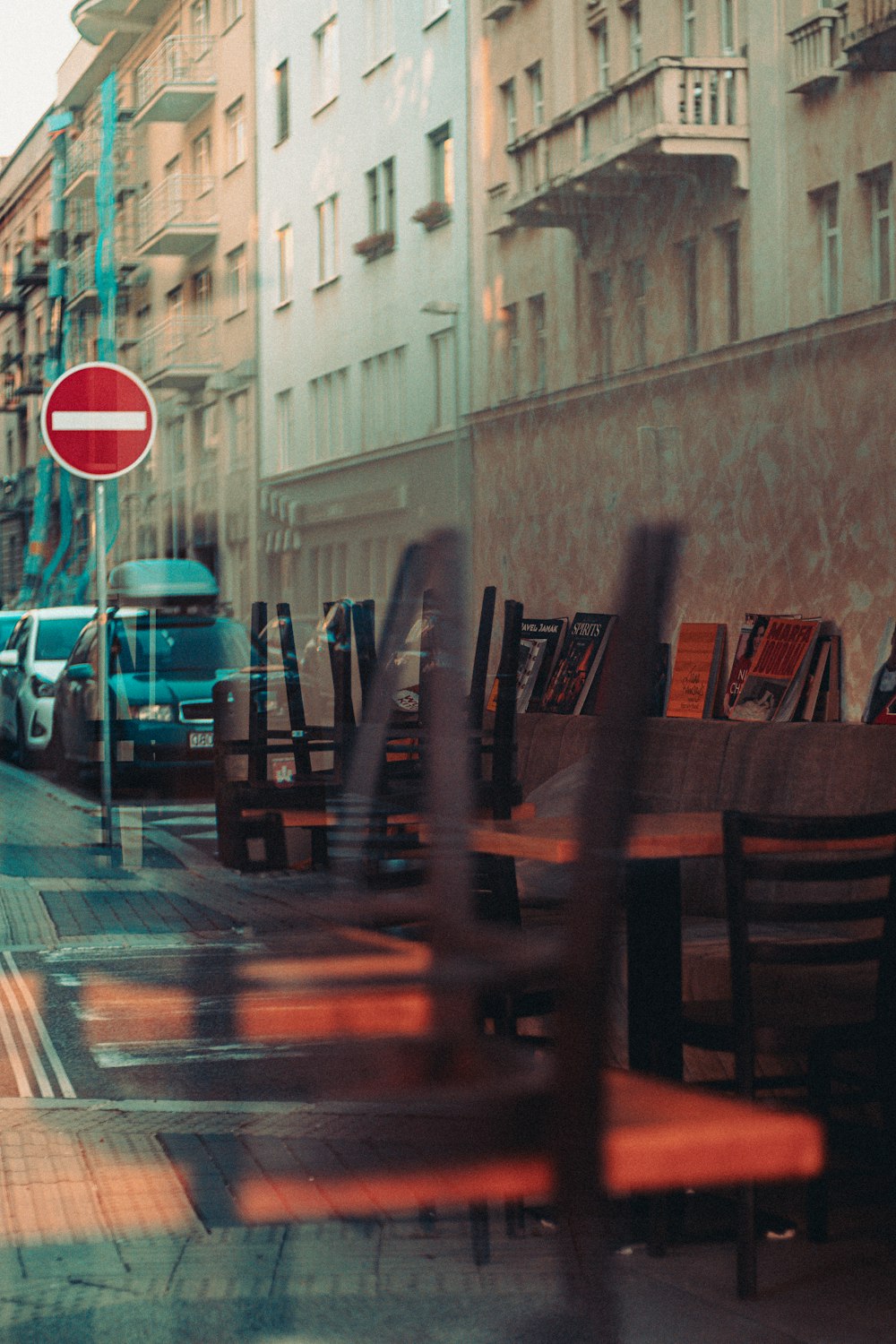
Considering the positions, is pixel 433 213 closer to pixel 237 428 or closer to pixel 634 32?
pixel 634 32

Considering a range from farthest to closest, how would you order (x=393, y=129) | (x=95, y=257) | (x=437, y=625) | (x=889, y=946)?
(x=95, y=257)
(x=393, y=129)
(x=889, y=946)
(x=437, y=625)

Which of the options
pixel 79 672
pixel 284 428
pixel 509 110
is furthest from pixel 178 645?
pixel 509 110

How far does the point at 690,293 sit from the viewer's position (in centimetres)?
696

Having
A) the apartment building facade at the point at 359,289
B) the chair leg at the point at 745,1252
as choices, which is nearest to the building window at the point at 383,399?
the apartment building facade at the point at 359,289

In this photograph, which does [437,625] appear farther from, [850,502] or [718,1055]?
[850,502]

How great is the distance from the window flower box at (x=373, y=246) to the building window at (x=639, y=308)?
72.8 inches

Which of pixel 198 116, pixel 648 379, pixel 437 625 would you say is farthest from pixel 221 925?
pixel 437 625

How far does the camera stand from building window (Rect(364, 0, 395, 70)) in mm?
8477

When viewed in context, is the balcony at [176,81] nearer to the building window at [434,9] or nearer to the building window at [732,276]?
the building window at [434,9]

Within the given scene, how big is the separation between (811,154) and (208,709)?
249 inches

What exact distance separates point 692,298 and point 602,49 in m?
1.46

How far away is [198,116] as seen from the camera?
31.7 ft

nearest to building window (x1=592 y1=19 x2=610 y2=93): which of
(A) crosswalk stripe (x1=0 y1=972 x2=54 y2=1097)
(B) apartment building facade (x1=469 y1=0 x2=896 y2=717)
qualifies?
(B) apartment building facade (x1=469 y1=0 x2=896 y2=717)

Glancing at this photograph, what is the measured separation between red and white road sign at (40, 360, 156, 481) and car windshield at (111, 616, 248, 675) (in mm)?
1617
